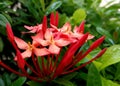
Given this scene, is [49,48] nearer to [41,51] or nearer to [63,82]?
[41,51]

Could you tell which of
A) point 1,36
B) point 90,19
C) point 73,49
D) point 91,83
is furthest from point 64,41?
point 90,19

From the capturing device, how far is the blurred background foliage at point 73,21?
744 mm

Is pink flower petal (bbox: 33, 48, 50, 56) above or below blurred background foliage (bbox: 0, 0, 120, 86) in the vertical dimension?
above

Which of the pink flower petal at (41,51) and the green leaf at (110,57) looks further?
the green leaf at (110,57)

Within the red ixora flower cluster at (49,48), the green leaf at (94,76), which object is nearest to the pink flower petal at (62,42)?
the red ixora flower cluster at (49,48)

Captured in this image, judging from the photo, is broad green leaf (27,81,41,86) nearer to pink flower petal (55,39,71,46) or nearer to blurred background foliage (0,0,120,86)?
blurred background foliage (0,0,120,86)

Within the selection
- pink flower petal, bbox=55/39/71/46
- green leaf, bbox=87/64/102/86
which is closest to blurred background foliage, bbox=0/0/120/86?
green leaf, bbox=87/64/102/86

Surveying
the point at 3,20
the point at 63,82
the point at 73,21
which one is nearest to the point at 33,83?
the point at 63,82

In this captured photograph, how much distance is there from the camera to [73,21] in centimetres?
92

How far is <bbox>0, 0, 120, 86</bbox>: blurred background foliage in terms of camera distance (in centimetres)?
74

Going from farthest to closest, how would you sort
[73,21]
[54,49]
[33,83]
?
[73,21]
[33,83]
[54,49]

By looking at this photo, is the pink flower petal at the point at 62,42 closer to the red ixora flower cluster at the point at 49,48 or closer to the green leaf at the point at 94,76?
the red ixora flower cluster at the point at 49,48

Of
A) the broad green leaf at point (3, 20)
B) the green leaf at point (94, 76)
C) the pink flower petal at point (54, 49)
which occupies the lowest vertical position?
the green leaf at point (94, 76)

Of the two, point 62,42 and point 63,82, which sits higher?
point 62,42
